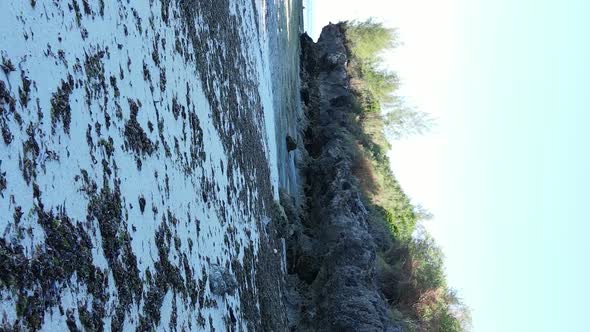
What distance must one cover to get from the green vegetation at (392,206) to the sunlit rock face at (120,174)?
15.0ft

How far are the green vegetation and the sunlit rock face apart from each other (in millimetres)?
4585

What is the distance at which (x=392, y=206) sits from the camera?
15.2 metres

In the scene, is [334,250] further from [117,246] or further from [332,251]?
[117,246]

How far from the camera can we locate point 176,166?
4648 mm

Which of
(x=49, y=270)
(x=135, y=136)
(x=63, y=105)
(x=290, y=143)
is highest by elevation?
(x=290, y=143)

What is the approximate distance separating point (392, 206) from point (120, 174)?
12238 mm

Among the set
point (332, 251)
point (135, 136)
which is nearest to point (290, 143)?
point (332, 251)

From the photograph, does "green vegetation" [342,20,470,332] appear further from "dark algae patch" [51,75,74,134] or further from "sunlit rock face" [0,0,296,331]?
"dark algae patch" [51,75,74,134]

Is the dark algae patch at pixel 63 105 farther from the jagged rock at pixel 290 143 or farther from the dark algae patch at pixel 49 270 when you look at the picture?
the jagged rock at pixel 290 143

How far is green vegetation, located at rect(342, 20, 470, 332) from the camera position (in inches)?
432

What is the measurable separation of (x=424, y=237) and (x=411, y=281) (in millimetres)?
4046

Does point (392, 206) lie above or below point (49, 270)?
above

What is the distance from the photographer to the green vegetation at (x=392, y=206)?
11.0m

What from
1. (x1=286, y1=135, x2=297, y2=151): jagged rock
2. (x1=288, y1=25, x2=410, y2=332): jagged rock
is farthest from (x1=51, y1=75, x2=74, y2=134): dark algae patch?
(x1=286, y1=135, x2=297, y2=151): jagged rock
